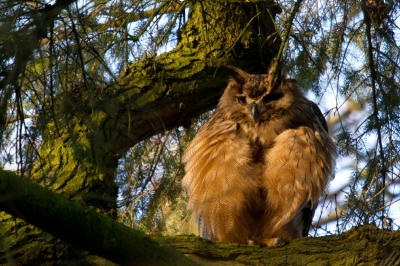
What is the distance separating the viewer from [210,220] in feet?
13.1

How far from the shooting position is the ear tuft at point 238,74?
4.23 meters

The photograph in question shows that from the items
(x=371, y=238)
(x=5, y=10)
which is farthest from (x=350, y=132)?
(x=5, y=10)

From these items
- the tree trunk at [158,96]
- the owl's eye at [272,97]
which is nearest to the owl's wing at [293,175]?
the owl's eye at [272,97]

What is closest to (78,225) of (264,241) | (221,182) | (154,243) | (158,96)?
(154,243)

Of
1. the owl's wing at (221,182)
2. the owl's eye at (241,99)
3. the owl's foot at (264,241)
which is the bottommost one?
the owl's foot at (264,241)

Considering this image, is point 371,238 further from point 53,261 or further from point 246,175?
point 53,261

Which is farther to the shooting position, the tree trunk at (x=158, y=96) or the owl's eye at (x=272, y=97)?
the owl's eye at (x=272, y=97)

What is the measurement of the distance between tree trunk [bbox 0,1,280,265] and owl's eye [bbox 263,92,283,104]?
1.00 feet

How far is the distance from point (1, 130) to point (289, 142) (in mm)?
2233

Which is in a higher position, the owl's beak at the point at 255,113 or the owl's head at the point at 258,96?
the owl's head at the point at 258,96

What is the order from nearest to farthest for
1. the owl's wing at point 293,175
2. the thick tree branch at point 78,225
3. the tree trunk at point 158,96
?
the thick tree branch at point 78,225, the tree trunk at point 158,96, the owl's wing at point 293,175

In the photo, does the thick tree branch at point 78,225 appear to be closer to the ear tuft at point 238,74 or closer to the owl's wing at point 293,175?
the owl's wing at point 293,175

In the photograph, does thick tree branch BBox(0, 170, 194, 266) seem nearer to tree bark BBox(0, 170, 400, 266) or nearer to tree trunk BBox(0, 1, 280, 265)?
tree bark BBox(0, 170, 400, 266)

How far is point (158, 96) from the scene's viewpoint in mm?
4168
